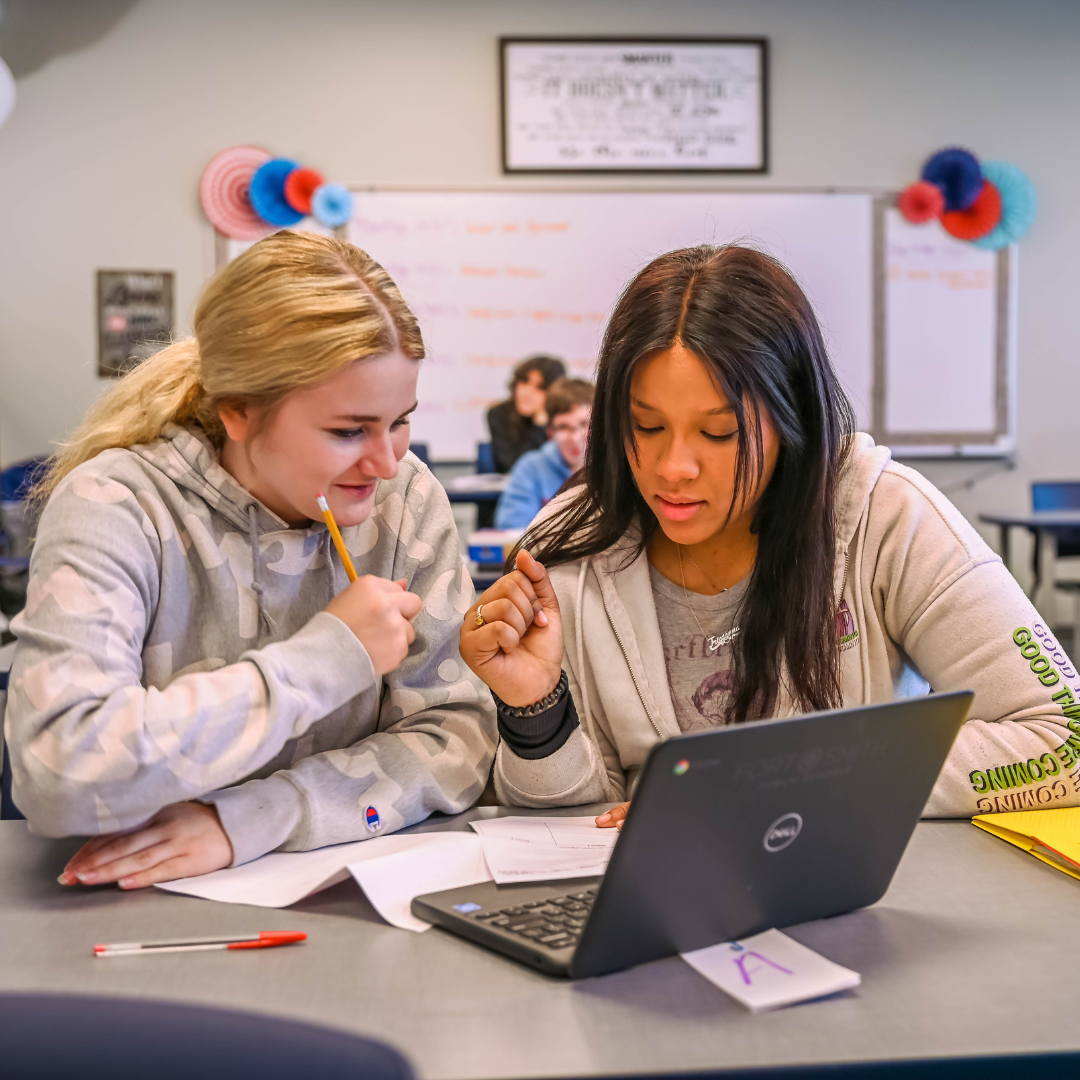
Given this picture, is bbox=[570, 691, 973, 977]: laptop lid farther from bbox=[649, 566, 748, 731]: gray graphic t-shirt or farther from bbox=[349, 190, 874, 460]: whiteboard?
bbox=[349, 190, 874, 460]: whiteboard

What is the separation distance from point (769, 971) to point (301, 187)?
4745mm

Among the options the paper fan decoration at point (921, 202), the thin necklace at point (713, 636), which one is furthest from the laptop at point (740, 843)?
the paper fan decoration at point (921, 202)

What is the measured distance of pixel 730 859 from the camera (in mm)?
719

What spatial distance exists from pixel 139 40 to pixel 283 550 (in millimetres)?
4639

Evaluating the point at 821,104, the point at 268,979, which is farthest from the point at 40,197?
the point at 268,979

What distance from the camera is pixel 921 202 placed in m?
5.07

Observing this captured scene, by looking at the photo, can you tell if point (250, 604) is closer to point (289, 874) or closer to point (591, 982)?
point (289, 874)

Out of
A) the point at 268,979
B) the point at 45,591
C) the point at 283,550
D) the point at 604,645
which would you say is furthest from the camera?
the point at 604,645

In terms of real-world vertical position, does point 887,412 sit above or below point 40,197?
below

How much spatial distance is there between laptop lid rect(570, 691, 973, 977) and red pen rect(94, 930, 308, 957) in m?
0.22

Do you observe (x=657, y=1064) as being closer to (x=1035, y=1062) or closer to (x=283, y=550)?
(x=1035, y=1062)

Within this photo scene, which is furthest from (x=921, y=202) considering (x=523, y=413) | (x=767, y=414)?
(x=767, y=414)

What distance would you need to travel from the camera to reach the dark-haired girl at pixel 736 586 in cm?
109

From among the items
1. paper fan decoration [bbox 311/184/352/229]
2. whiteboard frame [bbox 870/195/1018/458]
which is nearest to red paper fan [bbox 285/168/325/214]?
paper fan decoration [bbox 311/184/352/229]
